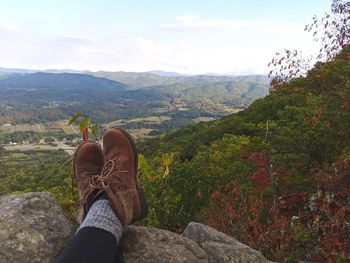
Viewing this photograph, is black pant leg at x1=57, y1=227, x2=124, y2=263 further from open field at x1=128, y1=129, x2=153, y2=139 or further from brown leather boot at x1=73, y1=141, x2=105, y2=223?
open field at x1=128, y1=129, x2=153, y2=139

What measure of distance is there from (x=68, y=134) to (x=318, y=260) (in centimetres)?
19516

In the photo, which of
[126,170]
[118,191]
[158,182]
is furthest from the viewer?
[158,182]

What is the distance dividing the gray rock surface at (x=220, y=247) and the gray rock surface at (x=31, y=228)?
1.58 metres

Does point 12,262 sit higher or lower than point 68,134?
higher

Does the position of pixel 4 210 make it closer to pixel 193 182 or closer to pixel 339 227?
pixel 339 227

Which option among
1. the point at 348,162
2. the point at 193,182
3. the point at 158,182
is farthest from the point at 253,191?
the point at 348,162

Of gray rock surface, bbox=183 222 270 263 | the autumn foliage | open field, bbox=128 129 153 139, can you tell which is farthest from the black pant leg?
open field, bbox=128 129 153 139

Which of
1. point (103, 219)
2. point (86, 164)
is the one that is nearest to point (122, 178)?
point (86, 164)

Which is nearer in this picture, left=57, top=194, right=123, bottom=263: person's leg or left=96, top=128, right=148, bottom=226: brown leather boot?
left=57, top=194, right=123, bottom=263: person's leg

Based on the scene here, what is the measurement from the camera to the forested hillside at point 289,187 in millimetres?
7539

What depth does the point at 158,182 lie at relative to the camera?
11.0 m

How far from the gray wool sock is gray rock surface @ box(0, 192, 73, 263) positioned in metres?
0.65

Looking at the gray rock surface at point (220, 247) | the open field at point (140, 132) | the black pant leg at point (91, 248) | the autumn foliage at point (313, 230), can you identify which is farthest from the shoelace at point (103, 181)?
the open field at point (140, 132)

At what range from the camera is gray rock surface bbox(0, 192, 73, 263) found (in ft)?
11.4
